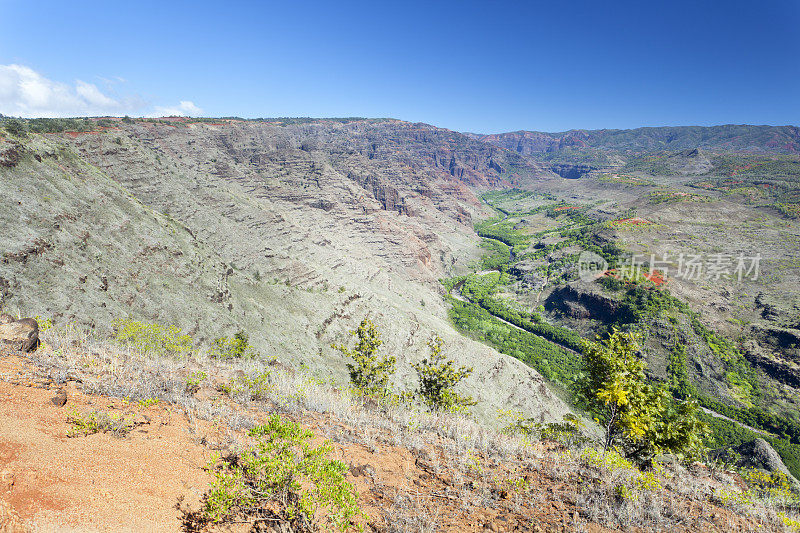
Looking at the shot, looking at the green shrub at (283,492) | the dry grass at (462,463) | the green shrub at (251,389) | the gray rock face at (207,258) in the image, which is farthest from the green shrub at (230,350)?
the green shrub at (283,492)

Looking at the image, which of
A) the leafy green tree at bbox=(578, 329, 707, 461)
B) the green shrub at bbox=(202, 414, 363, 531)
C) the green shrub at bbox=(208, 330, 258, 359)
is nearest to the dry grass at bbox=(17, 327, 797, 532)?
the leafy green tree at bbox=(578, 329, 707, 461)

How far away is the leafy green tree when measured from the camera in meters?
10.7

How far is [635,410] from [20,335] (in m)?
20.0

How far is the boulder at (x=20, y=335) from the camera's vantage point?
916 centimetres

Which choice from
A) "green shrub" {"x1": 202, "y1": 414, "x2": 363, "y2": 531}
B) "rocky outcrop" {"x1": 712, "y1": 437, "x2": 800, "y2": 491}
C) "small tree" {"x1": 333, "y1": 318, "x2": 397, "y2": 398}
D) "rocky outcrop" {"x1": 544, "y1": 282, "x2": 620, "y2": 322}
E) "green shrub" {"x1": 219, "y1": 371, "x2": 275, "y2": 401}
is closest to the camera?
"green shrub" {"x1": 202, "y1": 414, "x2": 363, "y2": 531}

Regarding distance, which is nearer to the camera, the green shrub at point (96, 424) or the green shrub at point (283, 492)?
the green shrub at point (283, 492)

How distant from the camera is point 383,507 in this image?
6.12 m

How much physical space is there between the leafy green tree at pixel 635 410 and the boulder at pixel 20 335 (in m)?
18.5

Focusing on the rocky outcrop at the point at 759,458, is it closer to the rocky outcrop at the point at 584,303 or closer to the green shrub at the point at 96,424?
the green shrub at the point at 96,424

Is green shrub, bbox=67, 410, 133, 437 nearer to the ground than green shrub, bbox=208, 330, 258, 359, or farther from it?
farther from it

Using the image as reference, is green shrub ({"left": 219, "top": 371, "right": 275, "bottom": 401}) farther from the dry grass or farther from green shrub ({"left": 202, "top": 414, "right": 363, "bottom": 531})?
green shrub ({"left": 202, "top": 414, "right": 363, "bottom": 531})

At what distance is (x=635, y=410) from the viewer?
1061cm

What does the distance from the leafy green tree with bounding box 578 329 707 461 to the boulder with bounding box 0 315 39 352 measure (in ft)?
60.7

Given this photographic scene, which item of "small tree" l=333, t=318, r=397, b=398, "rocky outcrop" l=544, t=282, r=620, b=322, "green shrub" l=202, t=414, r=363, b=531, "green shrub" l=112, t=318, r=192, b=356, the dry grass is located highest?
"green shrub" l=202, t=414, r=363, b=531
